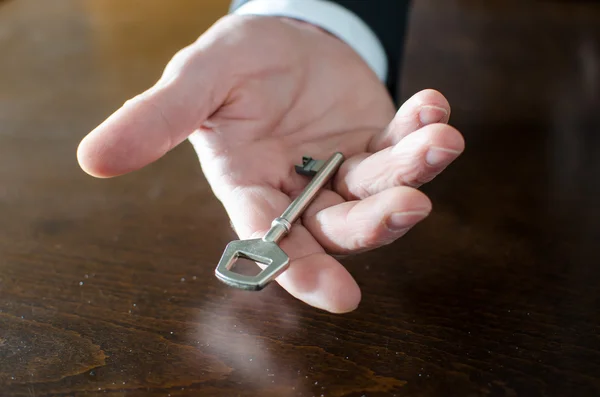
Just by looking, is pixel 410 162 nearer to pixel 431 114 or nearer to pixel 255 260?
pixel 431 114

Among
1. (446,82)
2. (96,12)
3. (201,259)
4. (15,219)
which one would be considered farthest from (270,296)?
(96,12)

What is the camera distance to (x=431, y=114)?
0.58m

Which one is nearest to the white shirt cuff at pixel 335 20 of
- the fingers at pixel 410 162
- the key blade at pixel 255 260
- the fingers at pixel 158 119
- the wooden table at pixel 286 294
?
the wooden table at pixel 286 294

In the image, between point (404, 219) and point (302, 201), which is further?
point (302, 201)

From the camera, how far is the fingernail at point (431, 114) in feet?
1.90

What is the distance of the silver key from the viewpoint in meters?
0.51

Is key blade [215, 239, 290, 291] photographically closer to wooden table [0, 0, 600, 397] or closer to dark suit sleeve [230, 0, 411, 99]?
wooden table [0, 0, 600, 397]

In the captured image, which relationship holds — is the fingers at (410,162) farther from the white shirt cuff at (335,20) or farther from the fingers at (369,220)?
the white shirt cuff at (335,20)

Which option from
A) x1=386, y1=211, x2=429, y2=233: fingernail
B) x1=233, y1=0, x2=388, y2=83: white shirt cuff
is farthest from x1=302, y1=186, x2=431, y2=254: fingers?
x1=233, y1=0, x2=388, y2=83: white shirt cuff

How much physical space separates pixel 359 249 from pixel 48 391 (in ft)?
0.98

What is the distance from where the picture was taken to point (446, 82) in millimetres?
1109

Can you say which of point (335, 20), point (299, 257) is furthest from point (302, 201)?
point (335, 20)

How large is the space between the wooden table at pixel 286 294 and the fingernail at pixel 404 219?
0.12 m

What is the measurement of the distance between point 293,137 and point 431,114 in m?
0.21
